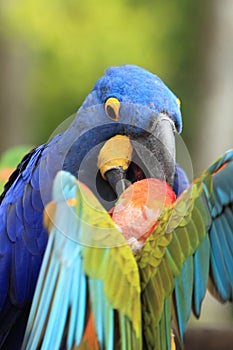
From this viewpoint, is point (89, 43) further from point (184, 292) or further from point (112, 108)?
point (184, 292)

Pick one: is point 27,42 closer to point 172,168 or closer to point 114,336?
point 172,168

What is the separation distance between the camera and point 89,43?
487 cm

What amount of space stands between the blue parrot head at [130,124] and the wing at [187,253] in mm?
165

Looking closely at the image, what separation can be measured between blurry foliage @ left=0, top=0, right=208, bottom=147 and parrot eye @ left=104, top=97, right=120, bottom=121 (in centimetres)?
282

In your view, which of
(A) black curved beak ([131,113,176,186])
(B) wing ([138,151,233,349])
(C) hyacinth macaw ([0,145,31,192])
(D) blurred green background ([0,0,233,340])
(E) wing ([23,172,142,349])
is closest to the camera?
(E) wing ([23,172,142,349])

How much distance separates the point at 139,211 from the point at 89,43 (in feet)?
11.7

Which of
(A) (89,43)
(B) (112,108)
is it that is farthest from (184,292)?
(A) (89,43)

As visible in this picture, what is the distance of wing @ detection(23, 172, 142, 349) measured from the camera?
4.06ft

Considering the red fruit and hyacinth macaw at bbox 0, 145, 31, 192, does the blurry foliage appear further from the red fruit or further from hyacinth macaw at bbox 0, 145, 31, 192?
the red fruit

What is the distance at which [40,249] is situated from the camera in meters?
1.63

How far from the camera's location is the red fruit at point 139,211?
4.82 feet

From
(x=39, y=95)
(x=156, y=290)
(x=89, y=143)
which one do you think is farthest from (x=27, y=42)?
(x=156, y=290)

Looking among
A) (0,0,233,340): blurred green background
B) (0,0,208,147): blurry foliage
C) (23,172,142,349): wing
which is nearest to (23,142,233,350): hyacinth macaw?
(23,172,142,349): wing

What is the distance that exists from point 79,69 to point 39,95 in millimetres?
676
